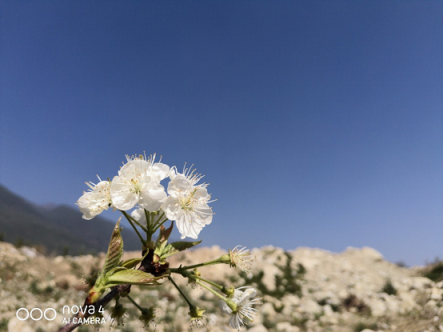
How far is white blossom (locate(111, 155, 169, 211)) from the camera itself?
1.25 meters

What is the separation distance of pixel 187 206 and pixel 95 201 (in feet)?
1.46

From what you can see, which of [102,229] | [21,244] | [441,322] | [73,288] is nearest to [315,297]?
[441,322]

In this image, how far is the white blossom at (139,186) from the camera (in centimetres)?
125

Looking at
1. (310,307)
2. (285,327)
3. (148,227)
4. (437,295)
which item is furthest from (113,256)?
(310,307)

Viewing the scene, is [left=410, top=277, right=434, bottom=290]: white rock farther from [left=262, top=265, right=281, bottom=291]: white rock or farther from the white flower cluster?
the white flower cluster

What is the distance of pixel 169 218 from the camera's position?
50.3 inches

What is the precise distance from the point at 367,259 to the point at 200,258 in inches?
302

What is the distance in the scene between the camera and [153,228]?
4.29 feet

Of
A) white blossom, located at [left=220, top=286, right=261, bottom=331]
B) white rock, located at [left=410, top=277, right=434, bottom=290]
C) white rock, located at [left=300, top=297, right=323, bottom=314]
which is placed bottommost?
white blossom, located at [left=220, top=286, right=261, bottom=331]

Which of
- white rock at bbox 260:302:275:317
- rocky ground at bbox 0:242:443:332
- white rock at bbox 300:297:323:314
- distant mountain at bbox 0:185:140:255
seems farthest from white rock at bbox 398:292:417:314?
distant mountain at bbox 0:185:140:255

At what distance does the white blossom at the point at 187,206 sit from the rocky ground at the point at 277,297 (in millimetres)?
3540

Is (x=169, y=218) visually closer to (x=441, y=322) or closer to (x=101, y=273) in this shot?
(x=101, y=273)

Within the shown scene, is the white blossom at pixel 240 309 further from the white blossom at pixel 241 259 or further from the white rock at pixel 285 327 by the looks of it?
the white rock at pixel 285 327

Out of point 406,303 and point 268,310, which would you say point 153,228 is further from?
point 406,303
